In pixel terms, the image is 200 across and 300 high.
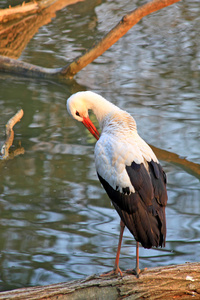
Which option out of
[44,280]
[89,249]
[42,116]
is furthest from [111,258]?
[42,116]

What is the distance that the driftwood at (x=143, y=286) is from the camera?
11.8 ft

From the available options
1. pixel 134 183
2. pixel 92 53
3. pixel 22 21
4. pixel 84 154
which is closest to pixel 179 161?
pixel 84 154

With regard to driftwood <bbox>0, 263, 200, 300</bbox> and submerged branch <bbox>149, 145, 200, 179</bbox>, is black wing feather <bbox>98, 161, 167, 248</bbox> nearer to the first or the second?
driftwood <bbox>0, 263, 200, 300</bbox>

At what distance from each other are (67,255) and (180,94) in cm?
550

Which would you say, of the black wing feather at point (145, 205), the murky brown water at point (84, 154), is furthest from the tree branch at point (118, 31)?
the black wing feather at point (145, 205)

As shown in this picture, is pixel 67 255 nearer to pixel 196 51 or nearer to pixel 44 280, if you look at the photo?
pixel 44 280

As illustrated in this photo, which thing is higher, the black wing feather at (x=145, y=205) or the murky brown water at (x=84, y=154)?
the black wing feather at (x=145, y=205)

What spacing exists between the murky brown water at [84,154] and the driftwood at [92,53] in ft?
0.80

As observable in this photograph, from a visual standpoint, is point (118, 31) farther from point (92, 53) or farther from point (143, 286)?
point (143, 286)

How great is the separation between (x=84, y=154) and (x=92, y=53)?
2654mm

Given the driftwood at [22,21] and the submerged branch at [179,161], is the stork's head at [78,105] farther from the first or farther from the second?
the driftwood at [22,21]

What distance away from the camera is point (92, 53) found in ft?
29.5

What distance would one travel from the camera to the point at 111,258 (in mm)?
4949

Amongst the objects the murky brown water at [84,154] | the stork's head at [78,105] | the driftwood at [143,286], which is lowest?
the murky brown water at [84,154]
